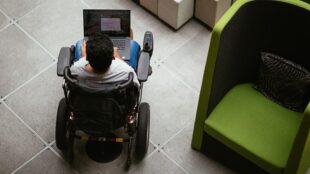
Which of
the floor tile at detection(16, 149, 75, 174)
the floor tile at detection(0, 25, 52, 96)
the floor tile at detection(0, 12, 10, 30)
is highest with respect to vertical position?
the floor tile at detection(0, 12, 10, 30)

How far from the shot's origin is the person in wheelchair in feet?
10.8

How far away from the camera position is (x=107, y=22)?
4.00m

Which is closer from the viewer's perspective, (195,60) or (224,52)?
(224,52)

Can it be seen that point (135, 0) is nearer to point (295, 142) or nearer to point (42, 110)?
point (42, 110)

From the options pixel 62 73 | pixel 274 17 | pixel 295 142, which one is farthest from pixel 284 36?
pixel 62 73

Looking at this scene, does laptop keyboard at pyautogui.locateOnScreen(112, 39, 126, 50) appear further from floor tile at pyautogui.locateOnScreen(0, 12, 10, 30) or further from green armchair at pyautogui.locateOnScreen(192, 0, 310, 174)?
floor tile at pyautogui.locateOnScreen(0, 12, 10, 30)

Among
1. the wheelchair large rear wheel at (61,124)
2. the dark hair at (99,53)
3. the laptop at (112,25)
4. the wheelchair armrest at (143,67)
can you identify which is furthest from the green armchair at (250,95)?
the wheelchair large rear wheel at (61,124)

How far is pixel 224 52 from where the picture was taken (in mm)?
3498

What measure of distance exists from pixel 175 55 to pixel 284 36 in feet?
3.84

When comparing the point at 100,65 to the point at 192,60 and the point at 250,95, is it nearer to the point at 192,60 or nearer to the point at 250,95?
the point at 250,95

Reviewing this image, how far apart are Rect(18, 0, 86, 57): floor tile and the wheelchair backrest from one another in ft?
3.95

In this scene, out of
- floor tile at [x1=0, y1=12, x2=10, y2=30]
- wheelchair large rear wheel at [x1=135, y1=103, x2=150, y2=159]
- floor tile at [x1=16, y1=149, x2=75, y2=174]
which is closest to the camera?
wheelchair large rear wheel at [x1=135, y1=103, x2=150, y2=159]

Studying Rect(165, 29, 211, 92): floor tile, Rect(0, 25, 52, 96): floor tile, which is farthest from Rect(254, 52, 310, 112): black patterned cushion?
Rect(0, 25, 52, 96): floor tile

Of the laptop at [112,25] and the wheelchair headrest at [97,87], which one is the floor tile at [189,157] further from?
the wheelchair headrest at [97,87]
